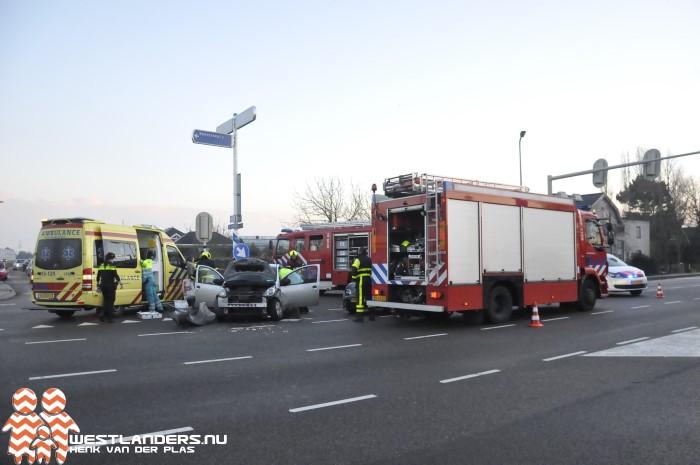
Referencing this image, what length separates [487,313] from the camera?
12.6 metres

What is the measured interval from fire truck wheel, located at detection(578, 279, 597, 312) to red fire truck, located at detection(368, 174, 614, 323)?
41 centimetres

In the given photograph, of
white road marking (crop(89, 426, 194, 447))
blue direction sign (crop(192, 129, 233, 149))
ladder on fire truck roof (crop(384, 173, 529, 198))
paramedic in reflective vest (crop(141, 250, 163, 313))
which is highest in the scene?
blue direction sign (crop(192, 129, 233, 149))

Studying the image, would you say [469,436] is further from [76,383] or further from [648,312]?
[648,312]

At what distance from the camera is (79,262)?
13.9 m

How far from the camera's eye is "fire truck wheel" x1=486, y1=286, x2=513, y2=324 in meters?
12.6

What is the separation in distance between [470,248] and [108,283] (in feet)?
28.1

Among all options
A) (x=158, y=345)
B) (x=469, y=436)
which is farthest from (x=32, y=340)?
(x=469, y=436)

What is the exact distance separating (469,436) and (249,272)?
9.73 metres

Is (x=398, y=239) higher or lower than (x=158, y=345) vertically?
higher

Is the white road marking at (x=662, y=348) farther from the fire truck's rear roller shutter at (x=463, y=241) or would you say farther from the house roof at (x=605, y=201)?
the house roof at (x=605, y=201)

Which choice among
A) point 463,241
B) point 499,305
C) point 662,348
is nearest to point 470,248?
point 463,241

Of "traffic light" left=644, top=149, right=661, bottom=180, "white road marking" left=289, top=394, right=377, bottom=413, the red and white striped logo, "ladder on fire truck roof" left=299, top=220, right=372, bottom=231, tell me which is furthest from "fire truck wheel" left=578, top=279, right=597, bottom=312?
the red and white striped logo

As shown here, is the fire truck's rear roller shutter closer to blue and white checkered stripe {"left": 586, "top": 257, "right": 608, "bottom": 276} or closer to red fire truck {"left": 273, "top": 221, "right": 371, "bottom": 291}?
blue and white checkered stripe {"left": 586, "top": 257, "right": 608, "bottom": 276}

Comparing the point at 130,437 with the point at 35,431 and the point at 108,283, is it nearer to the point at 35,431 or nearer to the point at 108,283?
the point at 35,431
